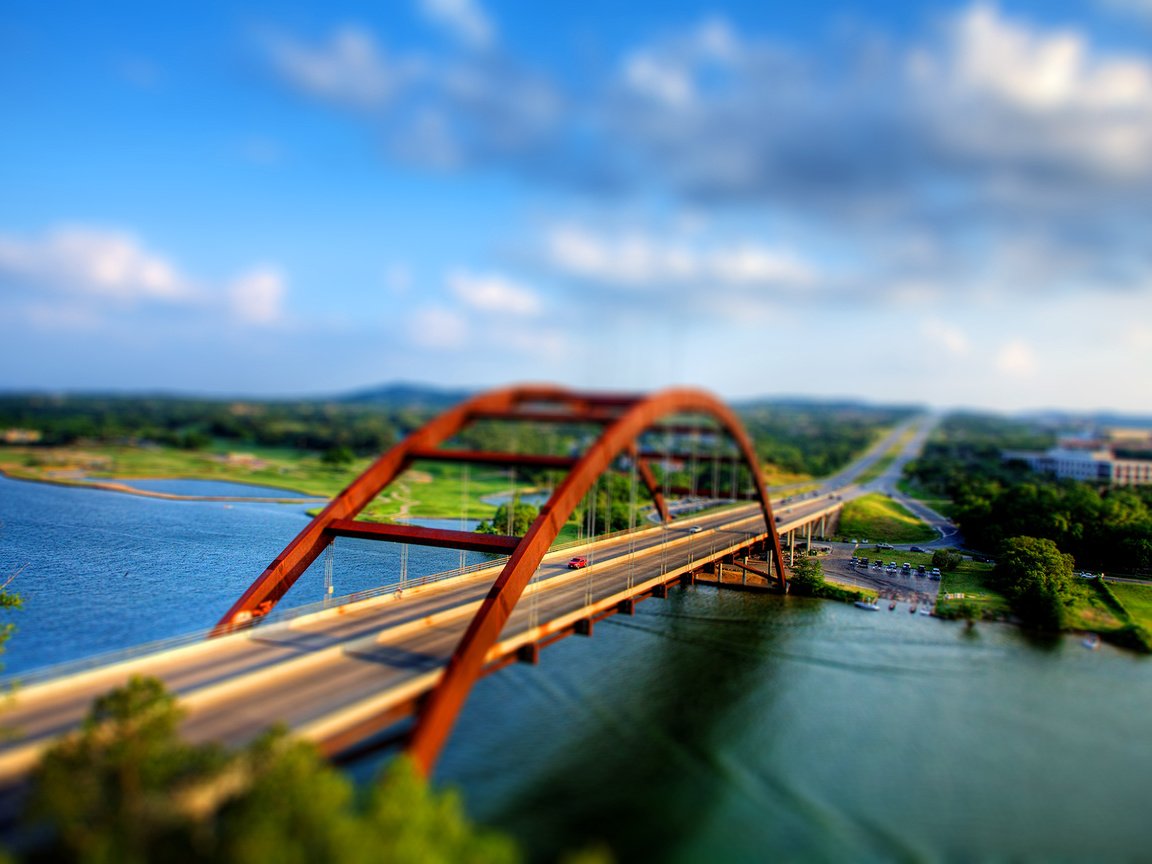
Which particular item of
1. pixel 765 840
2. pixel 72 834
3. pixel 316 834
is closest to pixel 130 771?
pixel 72 834

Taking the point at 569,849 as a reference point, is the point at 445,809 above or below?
above

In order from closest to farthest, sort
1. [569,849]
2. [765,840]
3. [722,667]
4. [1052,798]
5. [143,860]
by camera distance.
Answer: [143,860]
[569,849]
[765,840]
[1052,798]
[722,667]

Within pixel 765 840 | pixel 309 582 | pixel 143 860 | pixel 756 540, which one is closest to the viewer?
pixel 143 860

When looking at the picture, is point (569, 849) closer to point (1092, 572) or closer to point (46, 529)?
point (1092, 572)

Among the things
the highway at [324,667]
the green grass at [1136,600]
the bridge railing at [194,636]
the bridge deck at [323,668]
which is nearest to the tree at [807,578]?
the bridge railing at [194,636]

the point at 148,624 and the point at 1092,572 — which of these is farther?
the point at 1092,572

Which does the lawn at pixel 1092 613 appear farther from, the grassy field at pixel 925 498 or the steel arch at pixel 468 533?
the grassy field at pixel 925 498
